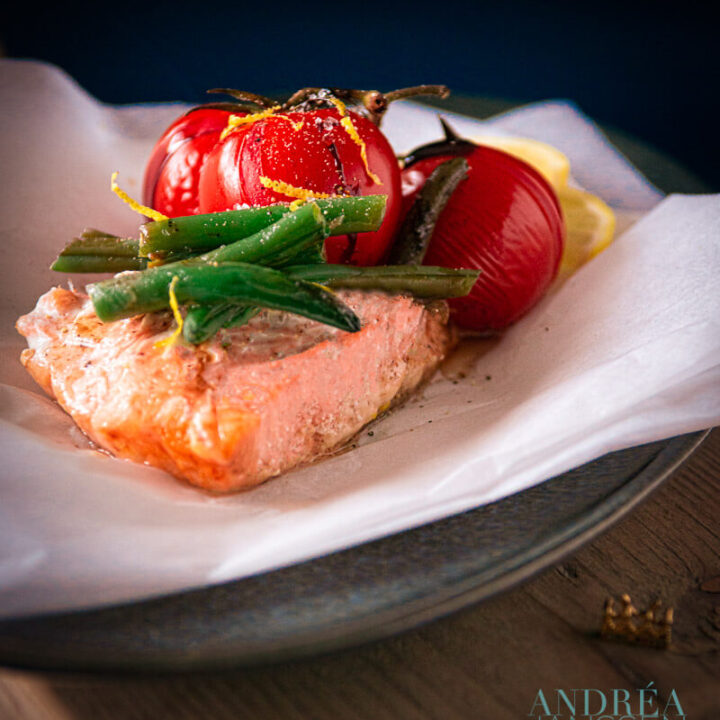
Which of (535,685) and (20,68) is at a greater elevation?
(20,68)

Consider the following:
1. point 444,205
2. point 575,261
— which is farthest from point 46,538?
point 575,261

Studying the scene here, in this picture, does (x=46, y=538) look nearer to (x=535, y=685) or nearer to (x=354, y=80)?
(x=535, y=685)

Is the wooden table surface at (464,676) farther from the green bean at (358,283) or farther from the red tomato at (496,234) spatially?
the red tomato at (496,234)

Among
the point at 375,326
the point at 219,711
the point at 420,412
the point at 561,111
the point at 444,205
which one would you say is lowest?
the point at 219,711

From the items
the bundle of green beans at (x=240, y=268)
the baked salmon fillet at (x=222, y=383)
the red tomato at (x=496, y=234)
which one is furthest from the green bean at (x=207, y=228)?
the red tomato at (x=496, y=234)

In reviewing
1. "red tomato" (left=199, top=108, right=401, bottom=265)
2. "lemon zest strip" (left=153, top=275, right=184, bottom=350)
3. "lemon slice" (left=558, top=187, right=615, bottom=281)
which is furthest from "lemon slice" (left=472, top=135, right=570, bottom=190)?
"lemon zest strip" (left=153, top=275, right=184, bottom=350)

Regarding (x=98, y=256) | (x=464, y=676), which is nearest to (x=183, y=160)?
(x=98, y=256)

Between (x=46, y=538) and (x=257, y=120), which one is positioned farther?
(x=257, y=120)
